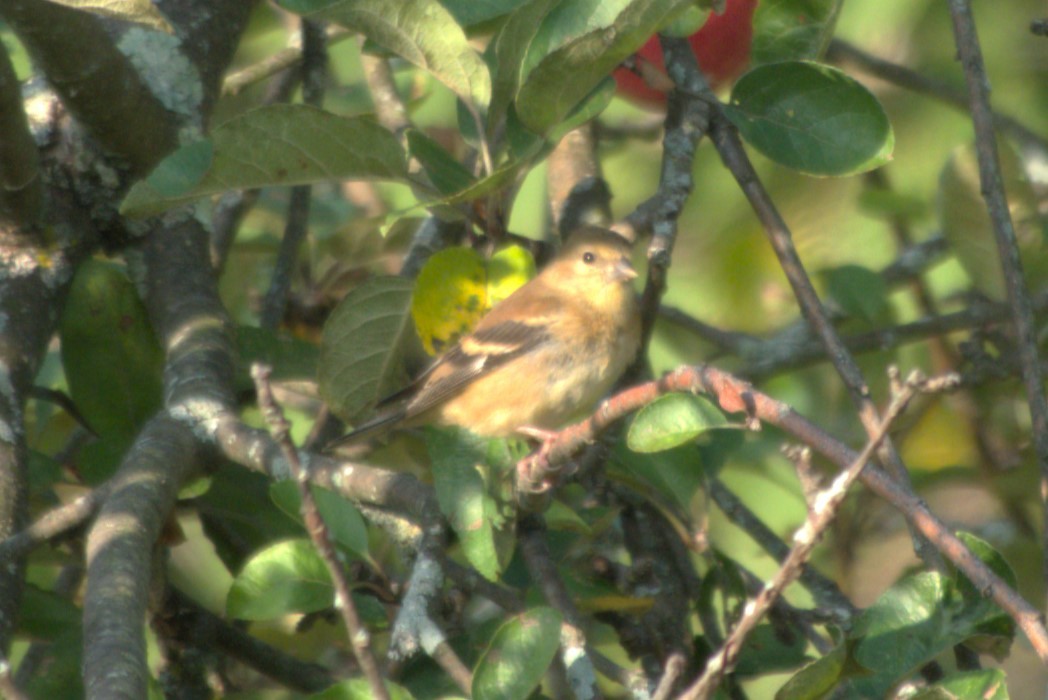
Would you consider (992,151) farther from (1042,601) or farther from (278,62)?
(278,62)

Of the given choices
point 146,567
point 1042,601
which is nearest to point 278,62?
point 146,567

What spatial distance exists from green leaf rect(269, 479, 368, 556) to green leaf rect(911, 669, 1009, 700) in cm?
106

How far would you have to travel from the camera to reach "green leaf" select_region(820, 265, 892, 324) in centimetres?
371

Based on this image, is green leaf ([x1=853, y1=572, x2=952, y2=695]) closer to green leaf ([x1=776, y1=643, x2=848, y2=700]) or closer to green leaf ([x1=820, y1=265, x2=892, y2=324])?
green leaf ([x1=776, y1=643, x2=848, y2=700])

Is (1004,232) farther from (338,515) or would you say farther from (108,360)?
(108,360)

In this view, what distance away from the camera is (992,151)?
2.46 m

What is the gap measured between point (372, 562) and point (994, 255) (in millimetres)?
2132

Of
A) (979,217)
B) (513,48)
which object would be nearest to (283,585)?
(513,48)

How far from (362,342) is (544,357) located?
1134 millimetres

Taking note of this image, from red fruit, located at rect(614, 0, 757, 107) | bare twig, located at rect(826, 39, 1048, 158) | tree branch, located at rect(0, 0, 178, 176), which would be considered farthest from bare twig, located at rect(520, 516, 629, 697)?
bare twig, located at rect(826, 39, 1048, 158)

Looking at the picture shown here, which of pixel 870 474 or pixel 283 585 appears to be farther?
pixel 283 585

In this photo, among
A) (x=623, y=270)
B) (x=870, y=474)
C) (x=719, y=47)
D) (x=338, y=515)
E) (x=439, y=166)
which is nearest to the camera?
(x=870, y=474)

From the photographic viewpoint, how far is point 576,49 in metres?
2.27

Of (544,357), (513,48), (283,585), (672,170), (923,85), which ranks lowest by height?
(544,357)
